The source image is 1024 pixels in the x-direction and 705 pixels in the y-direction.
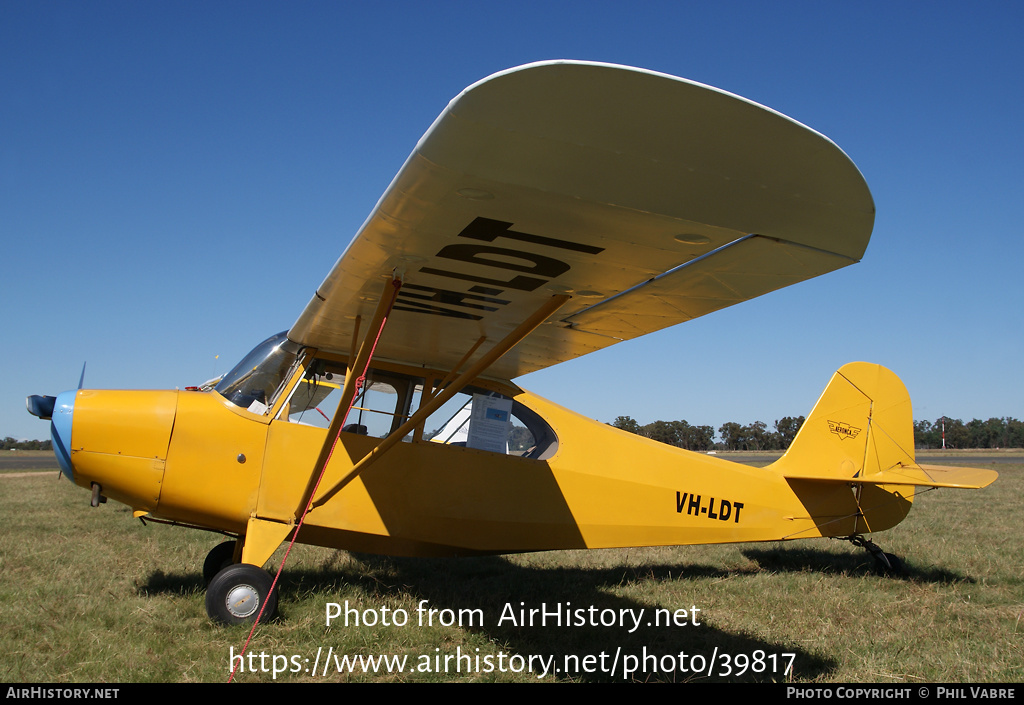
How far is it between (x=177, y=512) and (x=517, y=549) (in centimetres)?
293

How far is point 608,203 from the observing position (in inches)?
101

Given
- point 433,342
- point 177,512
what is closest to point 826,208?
point 433,342

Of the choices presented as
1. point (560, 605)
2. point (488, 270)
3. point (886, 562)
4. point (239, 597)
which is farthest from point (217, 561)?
point (886, 562)

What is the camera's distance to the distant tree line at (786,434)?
59.2 m

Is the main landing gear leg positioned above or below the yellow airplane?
below

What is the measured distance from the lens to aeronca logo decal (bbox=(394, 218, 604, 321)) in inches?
123

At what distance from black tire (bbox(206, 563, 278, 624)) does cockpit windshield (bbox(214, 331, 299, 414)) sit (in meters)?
1.31

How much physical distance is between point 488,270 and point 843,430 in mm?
5769

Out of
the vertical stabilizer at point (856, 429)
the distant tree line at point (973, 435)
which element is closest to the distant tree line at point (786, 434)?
the distant tree line at point (973, 435)

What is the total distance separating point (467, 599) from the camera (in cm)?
569

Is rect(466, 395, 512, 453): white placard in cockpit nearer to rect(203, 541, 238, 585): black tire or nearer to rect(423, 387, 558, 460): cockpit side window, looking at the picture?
A: rect(423, 387, 558, 460): cockpit side window

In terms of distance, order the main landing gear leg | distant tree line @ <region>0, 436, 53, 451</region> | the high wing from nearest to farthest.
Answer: the high wing → the main landing gear leg → distant tree line @ <region>0, 436, 53, 451</region>

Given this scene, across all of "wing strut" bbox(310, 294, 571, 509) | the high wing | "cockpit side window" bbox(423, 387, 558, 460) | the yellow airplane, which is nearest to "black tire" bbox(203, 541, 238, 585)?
the yellow airplane

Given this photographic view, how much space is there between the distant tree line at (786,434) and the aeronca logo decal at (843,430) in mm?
42187
